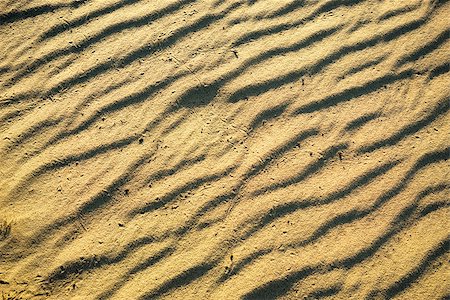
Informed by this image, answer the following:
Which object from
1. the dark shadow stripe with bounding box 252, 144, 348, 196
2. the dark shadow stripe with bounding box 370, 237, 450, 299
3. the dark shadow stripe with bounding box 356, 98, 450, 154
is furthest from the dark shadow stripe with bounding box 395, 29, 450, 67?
the dark shadow stripe with bounding box 370, 237, 450, 299

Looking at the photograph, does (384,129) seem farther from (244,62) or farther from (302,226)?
(244,62)

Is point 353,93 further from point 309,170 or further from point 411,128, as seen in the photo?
point 309,170

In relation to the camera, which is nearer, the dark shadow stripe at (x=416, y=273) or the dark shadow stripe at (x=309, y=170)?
the dark shadow stripe at (x=416, y=273)

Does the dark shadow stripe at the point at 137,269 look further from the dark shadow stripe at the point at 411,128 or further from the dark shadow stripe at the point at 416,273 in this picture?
the dark shadow stripe at the point at 411,128

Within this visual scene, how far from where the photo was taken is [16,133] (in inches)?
90.0

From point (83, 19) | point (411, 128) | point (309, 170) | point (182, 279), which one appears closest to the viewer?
point (182, 279)

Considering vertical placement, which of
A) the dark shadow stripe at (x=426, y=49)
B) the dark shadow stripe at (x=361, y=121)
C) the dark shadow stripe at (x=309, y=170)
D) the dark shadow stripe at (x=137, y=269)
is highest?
the dark shadow stripe at (x=426, y=49)

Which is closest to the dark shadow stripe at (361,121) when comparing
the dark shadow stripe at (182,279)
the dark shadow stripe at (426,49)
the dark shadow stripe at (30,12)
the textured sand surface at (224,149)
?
the textured sand surface at (224,149)

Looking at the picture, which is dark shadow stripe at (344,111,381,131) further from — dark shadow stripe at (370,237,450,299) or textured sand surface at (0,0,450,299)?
dark shadow stripe at (370,237,450,299)

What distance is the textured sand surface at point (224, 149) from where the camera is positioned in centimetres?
204

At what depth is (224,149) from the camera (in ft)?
7.53

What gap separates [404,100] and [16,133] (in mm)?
2497

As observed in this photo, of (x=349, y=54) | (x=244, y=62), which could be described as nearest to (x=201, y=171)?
(x=244, y=62)

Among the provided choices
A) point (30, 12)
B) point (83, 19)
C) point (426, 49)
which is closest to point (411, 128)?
point (426, 49)
